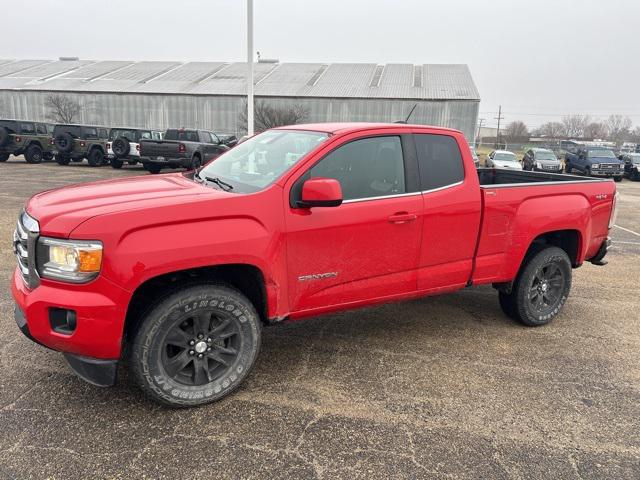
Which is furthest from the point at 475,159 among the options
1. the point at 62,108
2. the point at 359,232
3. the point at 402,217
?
the point at 62,108

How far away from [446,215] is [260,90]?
44.6 metres

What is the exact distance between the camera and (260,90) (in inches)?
1809

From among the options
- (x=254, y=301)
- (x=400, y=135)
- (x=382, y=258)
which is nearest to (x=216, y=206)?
(x=254, y=301)

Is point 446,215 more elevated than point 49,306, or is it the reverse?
point 446,215

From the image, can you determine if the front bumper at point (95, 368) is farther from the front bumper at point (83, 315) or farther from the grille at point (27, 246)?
the grille at point (27, 246)

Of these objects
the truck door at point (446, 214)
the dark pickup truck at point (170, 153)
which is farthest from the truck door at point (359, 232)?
the dark pickup truck at point (170, 153)

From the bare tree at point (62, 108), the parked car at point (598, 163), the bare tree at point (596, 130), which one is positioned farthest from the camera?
the bare tree at point (596, 130)

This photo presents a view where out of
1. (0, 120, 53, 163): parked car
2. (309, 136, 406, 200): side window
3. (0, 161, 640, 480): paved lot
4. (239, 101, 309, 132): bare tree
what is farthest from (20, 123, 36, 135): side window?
(309, 136, 406, 200): side window

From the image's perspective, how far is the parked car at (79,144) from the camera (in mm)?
21359

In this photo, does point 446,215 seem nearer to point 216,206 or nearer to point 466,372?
point 466,372

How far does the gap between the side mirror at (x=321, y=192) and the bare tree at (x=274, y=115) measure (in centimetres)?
3514

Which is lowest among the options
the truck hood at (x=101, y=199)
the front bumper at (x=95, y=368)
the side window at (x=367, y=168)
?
the front bumper at (x=95, y=368)

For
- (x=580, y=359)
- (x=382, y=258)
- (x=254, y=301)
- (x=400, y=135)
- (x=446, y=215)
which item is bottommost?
(x=580, y=359)

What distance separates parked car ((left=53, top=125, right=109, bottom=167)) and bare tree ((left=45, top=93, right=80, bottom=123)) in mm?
28717
